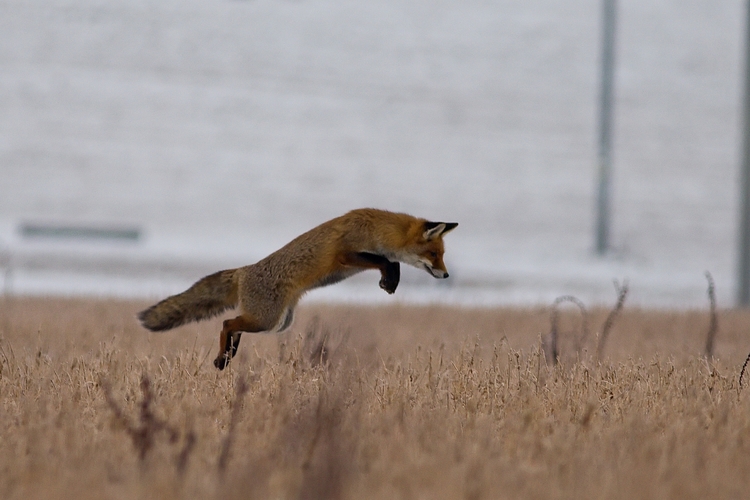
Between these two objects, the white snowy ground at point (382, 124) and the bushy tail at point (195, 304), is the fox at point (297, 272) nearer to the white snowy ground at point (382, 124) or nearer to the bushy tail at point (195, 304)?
the bushy tail at point (195, 304)

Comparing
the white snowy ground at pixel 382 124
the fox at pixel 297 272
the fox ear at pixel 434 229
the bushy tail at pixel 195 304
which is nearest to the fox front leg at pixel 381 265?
the fox at pixel 297 272

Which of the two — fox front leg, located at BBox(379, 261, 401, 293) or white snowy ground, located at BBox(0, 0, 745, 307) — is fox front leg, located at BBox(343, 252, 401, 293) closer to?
fox front leg, located at BBox(379, 261, 401, 293)

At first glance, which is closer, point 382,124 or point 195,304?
point 195,304

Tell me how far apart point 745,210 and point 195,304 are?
12423 mm

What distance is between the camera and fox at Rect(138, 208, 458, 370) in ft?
24.0

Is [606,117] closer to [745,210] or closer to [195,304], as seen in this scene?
[745,210]

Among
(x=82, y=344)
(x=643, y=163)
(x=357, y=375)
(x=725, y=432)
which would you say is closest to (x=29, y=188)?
(x=643, y=163)

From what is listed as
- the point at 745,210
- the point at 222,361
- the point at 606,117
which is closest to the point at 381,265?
the point at 222,361

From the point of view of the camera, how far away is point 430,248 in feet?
25.5

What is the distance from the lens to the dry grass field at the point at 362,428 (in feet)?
12.6

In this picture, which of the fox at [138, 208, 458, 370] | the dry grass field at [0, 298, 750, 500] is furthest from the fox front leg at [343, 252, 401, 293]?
the dry grass field at [0, 298, 750, 500]

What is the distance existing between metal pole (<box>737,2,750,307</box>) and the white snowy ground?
574 centimetres

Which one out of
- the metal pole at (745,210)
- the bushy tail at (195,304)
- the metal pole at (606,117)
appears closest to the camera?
the bushy tail at (195,304)

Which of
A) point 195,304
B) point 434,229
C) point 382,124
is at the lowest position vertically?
point 195,304
